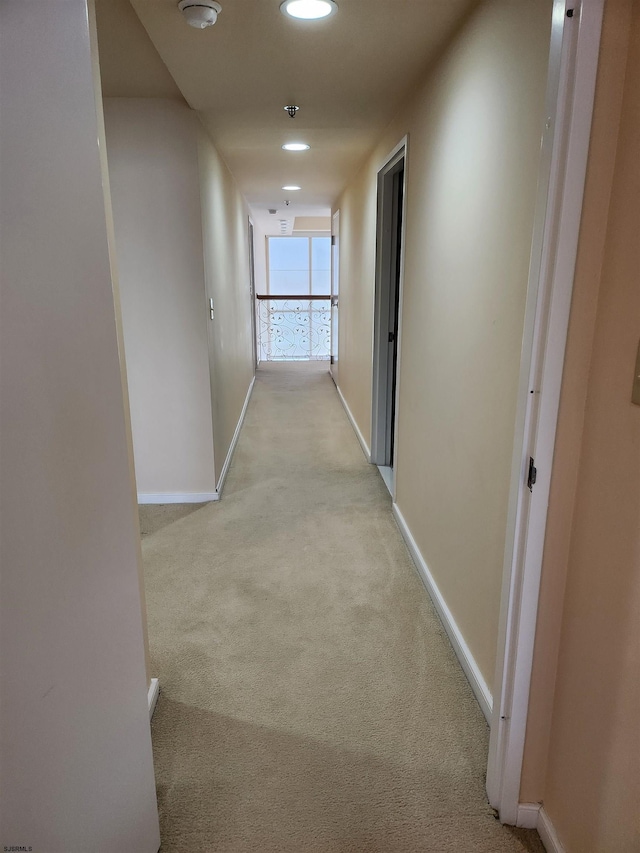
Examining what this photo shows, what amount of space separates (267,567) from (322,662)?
74 cm

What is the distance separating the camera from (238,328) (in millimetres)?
5242

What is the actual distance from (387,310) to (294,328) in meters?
5.79

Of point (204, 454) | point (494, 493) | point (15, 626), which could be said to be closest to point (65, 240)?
point (15, 626)

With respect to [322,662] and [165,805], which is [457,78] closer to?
[322,662]

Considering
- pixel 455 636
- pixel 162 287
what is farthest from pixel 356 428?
pixel 455 636

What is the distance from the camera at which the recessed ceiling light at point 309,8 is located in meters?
1.74

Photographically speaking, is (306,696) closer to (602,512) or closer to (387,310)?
(602,512)

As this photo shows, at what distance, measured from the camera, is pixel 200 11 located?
177 cm

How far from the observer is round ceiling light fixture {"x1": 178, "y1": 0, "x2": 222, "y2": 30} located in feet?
5.70

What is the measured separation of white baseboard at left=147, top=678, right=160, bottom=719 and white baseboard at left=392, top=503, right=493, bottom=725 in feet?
3.49

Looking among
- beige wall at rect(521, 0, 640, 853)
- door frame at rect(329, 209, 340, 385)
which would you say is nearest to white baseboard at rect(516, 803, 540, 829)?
beige wall at rect(521, 0, 640, 853)

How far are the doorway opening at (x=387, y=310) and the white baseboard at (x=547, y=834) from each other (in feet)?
6.74

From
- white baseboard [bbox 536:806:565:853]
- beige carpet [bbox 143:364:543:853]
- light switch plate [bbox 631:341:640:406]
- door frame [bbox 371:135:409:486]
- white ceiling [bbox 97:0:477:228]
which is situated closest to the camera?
light switch plate [bbox 631:341:640:406]

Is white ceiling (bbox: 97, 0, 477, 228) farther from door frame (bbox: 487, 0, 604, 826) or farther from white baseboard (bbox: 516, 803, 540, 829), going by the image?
white baseboard (bbox: 516, 803, 540, 829)
